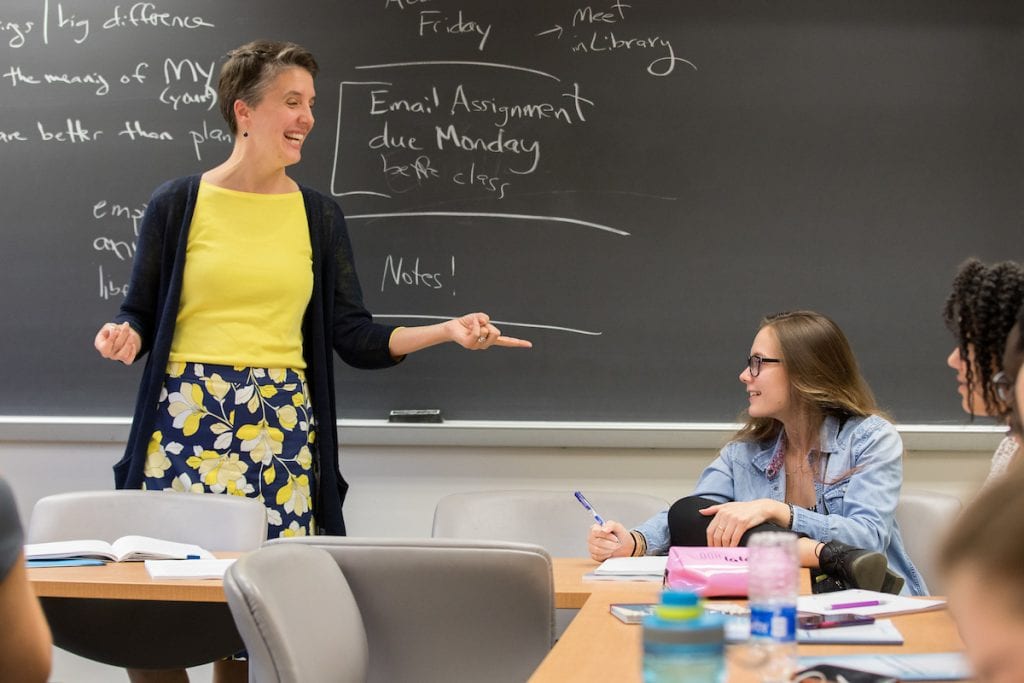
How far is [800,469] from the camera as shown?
10.3 feet

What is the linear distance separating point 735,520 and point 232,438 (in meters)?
1.37

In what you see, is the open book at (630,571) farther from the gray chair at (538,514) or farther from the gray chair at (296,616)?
the gray chair at (538,514)

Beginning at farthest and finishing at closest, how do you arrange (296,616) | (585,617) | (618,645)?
(585,617) → (296,616) → (618,645)

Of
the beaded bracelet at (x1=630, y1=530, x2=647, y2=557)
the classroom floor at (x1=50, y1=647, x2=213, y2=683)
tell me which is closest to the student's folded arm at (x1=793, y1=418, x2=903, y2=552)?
the beaded bracelet at (x1=630, y1=530, x2=647, y2=557)

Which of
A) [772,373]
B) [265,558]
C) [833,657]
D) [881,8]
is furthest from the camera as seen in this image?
[881,8]

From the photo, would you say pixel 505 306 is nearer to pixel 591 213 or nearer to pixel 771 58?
pixel 591 213

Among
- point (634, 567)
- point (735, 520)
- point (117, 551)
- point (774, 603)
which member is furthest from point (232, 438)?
point (774, 603)

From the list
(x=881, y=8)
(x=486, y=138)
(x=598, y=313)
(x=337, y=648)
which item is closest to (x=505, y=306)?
(x=598, y=313)

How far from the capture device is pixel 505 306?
3986 millimetres

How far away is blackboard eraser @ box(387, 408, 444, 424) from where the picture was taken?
397 cm

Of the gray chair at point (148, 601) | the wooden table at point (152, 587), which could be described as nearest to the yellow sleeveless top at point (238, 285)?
the gray chair at point (148, 601)

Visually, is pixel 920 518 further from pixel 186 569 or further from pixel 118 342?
pixel 118 342

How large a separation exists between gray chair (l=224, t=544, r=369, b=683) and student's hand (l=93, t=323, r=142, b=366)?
1252 millimetres

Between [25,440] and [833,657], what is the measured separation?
3162mm
